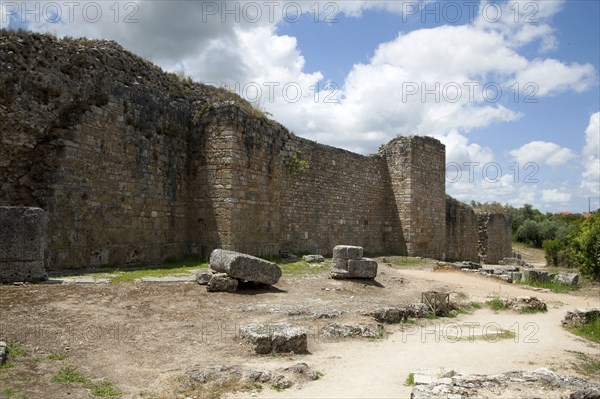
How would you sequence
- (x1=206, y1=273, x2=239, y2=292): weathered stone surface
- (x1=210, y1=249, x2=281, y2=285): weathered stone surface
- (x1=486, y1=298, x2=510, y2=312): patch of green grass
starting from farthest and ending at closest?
(x1=486, y1=298, x2=510, y2=312): patch of green grass, (x1=210, y1=249, x2=281, y2=285): weathered stone surface, (x1=206, y1=273, x2=239, y2=292): weathered stone surface

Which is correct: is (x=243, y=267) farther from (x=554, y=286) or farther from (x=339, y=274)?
(x=554, y=286)

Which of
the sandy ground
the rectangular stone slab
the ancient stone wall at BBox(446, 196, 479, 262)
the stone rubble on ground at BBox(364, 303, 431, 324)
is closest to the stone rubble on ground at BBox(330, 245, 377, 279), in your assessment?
the sandy ground

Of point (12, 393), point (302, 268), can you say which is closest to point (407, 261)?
point (302, 268)

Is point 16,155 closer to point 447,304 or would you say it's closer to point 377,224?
point 447,304

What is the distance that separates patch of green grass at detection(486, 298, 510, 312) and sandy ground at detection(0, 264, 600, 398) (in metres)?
0.73

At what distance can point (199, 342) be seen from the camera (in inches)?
271

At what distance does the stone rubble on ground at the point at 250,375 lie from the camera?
550 cm

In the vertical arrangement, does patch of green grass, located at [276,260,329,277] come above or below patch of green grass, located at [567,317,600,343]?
above

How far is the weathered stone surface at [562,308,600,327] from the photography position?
10.1 m

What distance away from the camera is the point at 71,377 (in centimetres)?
528

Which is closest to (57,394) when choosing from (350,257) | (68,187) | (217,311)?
(217,311)

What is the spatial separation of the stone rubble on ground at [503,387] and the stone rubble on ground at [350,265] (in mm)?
7156

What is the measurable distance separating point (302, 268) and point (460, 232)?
15655 mm

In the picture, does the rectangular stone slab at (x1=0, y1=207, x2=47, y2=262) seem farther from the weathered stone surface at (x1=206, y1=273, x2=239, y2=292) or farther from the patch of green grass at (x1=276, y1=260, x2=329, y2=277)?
the patch of green grass at (x1=276, y1=260, x2=329, y2=277)
